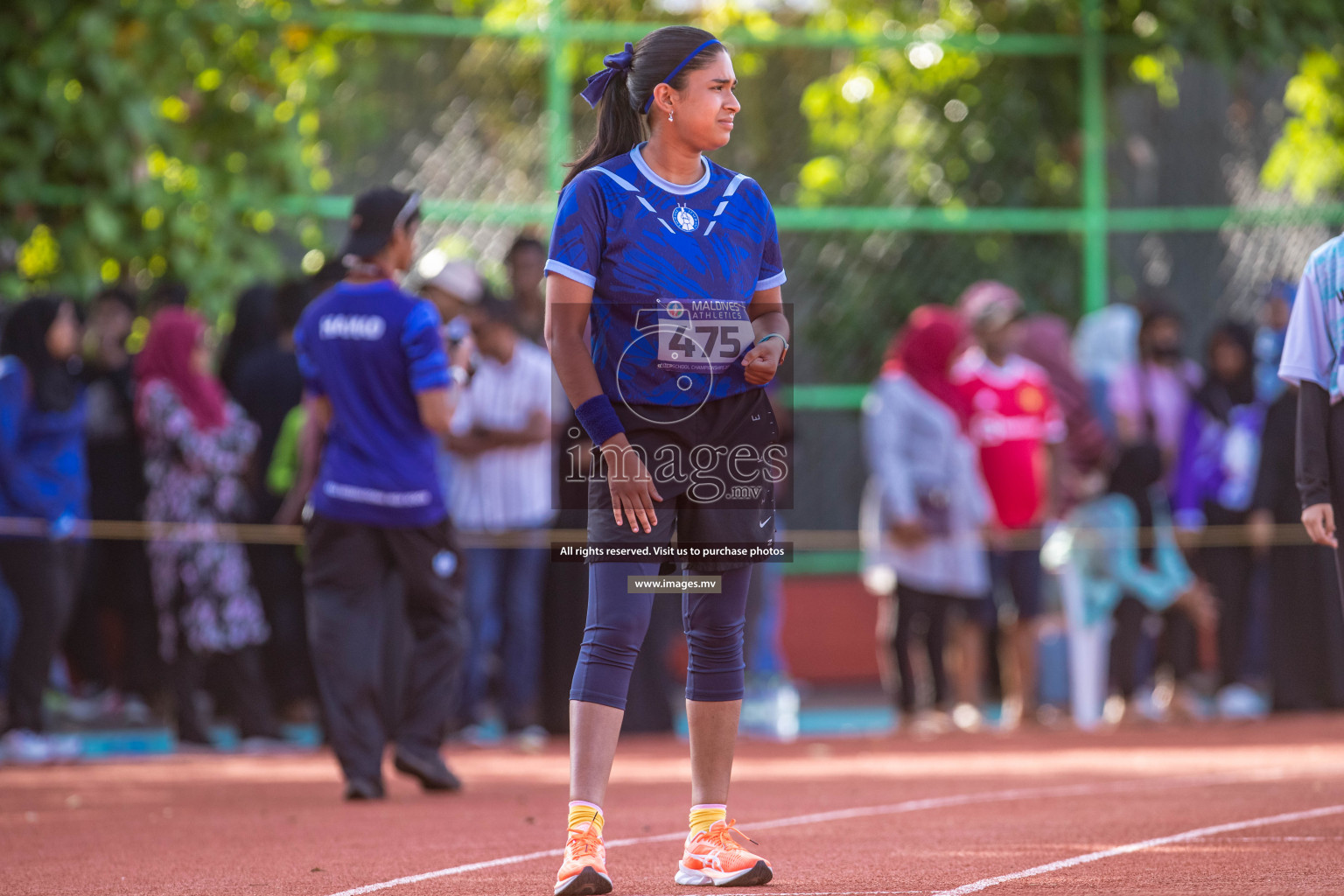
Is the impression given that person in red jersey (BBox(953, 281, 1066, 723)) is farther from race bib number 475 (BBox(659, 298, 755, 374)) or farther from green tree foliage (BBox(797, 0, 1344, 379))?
race bib number 475 (BBox(659, 298, 755, 374))

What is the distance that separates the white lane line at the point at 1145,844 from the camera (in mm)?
4921

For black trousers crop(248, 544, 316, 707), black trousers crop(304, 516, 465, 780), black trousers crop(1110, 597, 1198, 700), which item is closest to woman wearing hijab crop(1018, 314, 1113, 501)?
black trousers crop(1110, 597, 1198, 700)

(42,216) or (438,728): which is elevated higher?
(42,216)

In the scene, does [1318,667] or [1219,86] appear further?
[1219,86]

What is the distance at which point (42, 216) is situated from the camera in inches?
459

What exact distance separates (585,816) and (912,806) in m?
2.72

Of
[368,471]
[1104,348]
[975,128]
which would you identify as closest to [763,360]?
[368,471]

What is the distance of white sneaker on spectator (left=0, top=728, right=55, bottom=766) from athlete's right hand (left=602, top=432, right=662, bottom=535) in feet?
18.7

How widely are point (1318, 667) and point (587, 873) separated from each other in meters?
8.40

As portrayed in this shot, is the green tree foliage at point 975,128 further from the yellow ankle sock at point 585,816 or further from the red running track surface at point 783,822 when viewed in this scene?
the yellow ankle sock at point 585,816

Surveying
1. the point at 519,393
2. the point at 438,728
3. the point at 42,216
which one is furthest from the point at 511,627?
the point at 42,216

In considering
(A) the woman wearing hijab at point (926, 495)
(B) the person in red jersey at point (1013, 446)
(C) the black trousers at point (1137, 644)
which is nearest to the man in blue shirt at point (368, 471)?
(A) the woman wearing hijab at point (926, 495)

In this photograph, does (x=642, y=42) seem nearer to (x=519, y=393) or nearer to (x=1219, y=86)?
(x=519, y=393)

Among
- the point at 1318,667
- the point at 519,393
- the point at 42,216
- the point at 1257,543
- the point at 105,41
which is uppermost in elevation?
the point at 105,41
